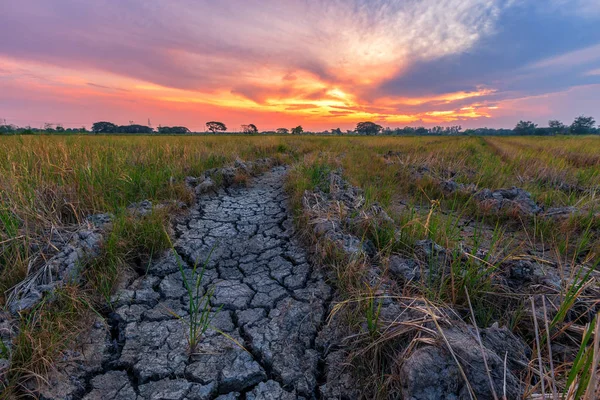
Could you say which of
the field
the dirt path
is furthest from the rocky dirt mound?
the dirt path

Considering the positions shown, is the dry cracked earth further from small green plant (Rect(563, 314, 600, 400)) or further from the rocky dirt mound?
small green plant (Rect(563, 314, 600, 400))

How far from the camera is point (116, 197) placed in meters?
3.02

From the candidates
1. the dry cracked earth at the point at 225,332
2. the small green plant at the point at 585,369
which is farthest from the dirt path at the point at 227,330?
the small green plant at the point at 585,369

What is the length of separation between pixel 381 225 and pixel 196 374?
2.00 m

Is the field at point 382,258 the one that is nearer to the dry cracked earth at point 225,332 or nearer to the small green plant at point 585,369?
the small green plant at point 585,369

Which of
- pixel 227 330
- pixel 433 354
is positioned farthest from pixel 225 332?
pixel 433 354

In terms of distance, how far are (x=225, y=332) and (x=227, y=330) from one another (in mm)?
21

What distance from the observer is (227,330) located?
1728mm

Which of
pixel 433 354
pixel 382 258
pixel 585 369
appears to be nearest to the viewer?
pixel 585 369

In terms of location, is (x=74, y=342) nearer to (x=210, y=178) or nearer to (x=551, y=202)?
(x=210, y=178)

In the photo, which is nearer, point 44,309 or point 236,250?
point 44,309

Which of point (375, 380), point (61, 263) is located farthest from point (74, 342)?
point (375, 380)

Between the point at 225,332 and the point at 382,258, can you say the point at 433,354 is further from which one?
the point at 225,332

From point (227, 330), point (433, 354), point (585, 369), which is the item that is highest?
point (585, 369)
